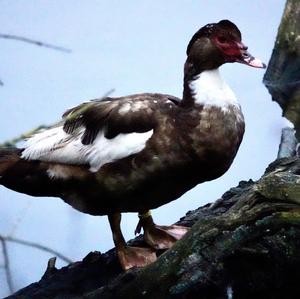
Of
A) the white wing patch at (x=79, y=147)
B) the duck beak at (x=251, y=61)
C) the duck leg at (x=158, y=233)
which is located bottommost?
the duck leg at (x=158, y=233)

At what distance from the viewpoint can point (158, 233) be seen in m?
3.14

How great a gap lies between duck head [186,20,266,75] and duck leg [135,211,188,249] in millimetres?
496

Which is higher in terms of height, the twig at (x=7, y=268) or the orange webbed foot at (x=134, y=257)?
the twig at (x=7, y=268)

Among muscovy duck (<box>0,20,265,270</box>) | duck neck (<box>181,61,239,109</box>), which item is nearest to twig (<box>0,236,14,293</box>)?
muscovy duck (<box>0,20,265,270</box>)

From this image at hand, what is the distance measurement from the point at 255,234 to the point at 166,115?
0.56m

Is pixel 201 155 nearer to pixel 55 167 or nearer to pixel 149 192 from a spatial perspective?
pixel 149 192

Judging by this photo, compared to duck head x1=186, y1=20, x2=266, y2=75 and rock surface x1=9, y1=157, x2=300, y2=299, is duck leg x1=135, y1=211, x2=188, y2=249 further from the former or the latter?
rock surface x1=9, y1=157, x2=300, y2=299

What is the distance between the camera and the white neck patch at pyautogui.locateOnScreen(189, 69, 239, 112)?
9.41 feet

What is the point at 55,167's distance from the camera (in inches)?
115

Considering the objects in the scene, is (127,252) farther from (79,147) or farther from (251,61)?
(251,61)

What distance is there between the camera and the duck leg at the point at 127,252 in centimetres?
290

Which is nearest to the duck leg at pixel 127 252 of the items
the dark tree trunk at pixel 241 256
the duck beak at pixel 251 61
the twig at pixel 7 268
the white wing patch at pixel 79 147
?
the white wing patch at pixel 79 147

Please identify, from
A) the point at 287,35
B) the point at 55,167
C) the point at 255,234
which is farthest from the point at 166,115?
the point at 287,35

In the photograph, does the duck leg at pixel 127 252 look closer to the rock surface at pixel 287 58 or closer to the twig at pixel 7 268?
the twig at pixel 7 268
